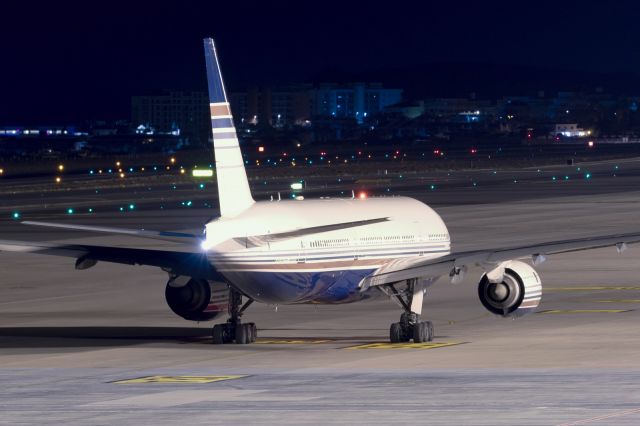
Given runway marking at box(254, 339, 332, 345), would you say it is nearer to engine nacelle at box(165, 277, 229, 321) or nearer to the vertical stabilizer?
engine nacelle at box(165, 277, 229, 321)

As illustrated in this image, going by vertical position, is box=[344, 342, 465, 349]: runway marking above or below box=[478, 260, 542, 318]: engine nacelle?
below

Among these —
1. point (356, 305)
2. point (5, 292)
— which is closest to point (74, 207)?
point (5, 292)

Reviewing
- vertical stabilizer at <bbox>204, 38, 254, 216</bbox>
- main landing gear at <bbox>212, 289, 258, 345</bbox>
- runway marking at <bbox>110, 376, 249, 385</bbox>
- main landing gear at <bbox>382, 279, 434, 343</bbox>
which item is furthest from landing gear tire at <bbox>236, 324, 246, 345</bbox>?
runway marking at <bbox>110, 376, 249, 385</bbox>

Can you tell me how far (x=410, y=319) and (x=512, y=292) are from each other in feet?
8.65

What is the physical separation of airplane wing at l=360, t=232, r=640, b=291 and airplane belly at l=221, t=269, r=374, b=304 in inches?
18.1

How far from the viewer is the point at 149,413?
2581 cm

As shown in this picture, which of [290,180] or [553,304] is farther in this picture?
[290,180]

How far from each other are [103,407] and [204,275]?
392 inches

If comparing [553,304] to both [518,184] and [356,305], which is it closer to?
[356,305]

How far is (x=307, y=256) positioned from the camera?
35.8 meters

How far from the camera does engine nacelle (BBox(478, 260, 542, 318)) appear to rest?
120ft

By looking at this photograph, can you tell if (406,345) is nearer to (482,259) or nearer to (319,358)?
(482,259)

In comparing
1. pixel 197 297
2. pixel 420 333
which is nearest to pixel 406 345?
pixel 420 333

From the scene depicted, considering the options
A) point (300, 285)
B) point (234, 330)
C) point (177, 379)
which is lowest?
point (177, 379)
